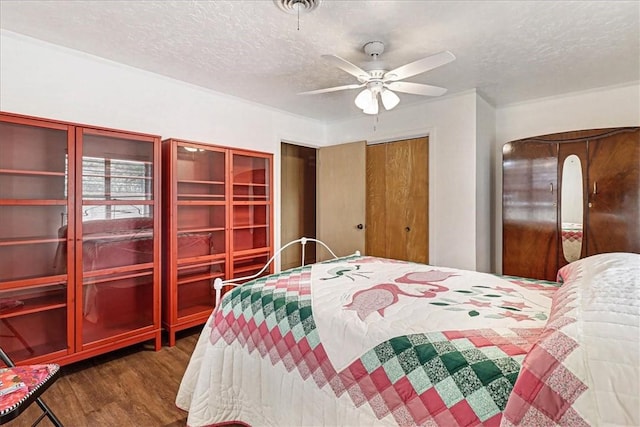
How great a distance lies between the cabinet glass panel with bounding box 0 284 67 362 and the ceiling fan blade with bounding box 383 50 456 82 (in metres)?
2.73

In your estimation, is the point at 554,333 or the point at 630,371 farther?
the point at 554,333

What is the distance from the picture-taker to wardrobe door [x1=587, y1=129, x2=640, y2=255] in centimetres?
266

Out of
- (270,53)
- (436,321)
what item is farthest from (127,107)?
(436,321)

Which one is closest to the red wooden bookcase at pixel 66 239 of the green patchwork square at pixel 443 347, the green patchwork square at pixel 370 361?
the green patchwork square at pixel 370 361

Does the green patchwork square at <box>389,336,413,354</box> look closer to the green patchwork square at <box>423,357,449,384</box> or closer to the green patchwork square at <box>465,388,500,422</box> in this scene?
the green patchwork square at <box>423,357,449,384</box>

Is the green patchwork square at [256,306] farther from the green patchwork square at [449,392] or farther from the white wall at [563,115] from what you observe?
the white wall at [563,115]

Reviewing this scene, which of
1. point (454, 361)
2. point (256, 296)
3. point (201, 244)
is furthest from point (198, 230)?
point (454, 361)

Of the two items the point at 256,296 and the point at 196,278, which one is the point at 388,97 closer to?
the point at 256,296

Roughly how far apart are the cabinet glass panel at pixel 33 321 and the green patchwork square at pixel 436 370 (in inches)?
98.2

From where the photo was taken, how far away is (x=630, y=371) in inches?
27.3

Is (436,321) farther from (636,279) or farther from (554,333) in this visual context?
(636,279)

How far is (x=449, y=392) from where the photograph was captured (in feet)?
3.35

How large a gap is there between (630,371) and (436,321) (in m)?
0.61

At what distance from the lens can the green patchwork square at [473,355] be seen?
1023 mm
